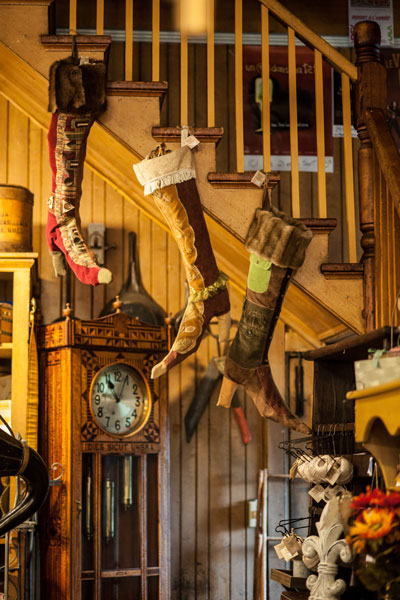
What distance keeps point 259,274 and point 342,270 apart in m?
0.43

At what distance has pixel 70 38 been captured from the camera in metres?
3.61

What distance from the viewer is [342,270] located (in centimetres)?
357

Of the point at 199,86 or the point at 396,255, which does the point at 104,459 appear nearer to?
the point at 396,255

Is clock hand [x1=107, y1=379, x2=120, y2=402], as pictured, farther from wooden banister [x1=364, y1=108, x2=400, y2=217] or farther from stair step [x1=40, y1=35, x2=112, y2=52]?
wooden banister [x1=364, y1=108, x2=400, y2=217]

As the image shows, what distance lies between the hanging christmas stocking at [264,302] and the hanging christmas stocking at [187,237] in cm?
17

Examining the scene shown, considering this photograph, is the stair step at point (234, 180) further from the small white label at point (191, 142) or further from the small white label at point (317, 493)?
the small white label at point (317, 493)

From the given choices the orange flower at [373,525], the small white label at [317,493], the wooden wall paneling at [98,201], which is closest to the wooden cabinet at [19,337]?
the wooden wall paneling at [98,201]

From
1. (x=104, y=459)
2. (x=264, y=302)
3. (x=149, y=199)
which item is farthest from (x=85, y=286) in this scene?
(x=264, y=302)

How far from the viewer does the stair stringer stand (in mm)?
3596

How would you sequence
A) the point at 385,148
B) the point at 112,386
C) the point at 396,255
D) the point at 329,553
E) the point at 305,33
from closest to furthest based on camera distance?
1. the point at 329,553
2. the point at 396,255
3. the point at 385,148
4. the point at 305,33
5. the point at 112,386

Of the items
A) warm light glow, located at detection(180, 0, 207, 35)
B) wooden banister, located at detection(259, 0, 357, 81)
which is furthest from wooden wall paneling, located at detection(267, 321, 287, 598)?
warm light glow, located at detection(180, 0, 207, 35)

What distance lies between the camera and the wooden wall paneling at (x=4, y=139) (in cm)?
473

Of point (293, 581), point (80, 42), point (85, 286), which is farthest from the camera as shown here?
point (85, 286)

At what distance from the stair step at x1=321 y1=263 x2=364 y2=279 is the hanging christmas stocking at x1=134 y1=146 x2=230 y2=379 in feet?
1.34
